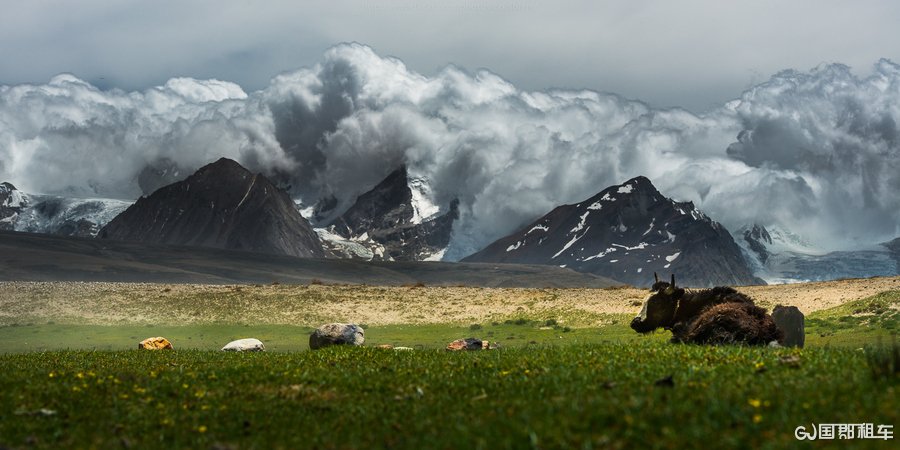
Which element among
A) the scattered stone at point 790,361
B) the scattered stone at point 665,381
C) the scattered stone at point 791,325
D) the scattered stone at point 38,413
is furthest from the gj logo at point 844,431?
the scattered stone at point 791,325

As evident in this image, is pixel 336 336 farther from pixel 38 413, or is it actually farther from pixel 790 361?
pixel 790 361

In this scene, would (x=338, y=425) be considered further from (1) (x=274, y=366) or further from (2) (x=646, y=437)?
(1) (x=274, y=366)

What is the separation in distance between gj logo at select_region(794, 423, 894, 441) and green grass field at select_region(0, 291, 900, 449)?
236 millimetres

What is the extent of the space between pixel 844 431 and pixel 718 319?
21.3m

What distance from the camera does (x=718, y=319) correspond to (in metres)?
36.0

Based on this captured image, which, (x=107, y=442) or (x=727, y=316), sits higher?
(x=727, y=316)

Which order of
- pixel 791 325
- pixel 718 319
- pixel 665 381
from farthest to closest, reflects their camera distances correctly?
pixel 791 325, pixel 718 319, pixel 665 381

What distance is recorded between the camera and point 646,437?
48.9 feet

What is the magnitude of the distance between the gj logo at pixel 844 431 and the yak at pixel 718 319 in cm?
1970

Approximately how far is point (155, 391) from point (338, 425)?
630 cm

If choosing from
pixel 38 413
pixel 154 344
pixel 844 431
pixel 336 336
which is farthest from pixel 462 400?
pixel 154 344

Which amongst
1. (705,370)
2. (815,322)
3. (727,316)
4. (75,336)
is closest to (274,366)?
(705,370)

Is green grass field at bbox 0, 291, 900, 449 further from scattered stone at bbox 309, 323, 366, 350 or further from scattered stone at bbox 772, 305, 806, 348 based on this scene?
scattered stone at bbox 309, 323, 366, 350

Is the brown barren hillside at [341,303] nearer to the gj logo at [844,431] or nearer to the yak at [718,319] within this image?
the yak at [718,319]
